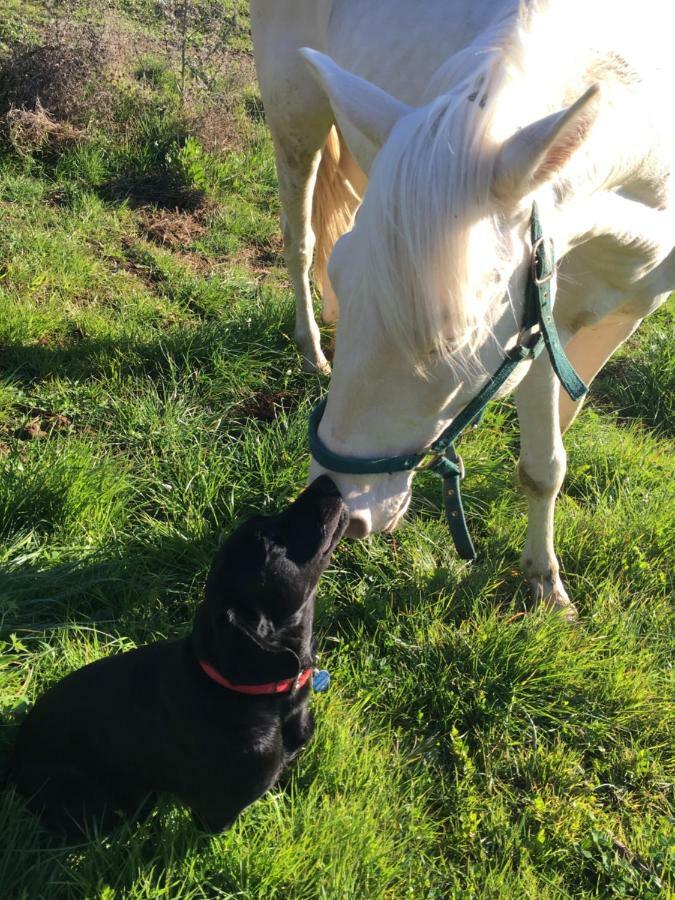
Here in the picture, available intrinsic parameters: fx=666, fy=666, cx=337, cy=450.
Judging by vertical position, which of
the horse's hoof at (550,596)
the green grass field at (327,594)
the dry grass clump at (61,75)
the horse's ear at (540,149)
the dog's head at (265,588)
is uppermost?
the horse's ear at (540,149)

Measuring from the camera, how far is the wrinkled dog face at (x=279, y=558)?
1539 millimetres

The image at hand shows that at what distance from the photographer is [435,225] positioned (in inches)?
51.8

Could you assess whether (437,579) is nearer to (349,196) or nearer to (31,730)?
(31,730)

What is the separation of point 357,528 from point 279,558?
31 centimetres

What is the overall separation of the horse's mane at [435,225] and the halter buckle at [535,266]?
4.4 inches

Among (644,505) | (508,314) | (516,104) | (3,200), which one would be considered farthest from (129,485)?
(3,200)

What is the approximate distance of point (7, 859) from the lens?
164 centimetres

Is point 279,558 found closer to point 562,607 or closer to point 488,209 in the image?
point 488,209

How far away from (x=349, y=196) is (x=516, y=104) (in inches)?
93.7

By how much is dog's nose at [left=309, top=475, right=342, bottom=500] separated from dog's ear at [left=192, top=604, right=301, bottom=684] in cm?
34

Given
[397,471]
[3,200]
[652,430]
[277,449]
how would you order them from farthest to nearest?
[3,200], [652,430], [277,449], [397,471]

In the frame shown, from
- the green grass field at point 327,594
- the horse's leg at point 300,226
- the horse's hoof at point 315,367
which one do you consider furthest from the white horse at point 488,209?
the horse's hoof at point 315,367

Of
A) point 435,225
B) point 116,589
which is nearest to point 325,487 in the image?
point 435,225

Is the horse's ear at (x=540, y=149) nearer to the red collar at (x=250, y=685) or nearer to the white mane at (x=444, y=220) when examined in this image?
the white mane at (x=444, y=220)
